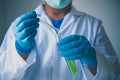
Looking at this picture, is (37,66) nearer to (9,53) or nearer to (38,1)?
(9,53)

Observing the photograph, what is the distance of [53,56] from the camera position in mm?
905

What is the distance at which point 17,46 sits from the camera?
0.81 metres

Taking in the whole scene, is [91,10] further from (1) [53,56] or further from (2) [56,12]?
(1) [53,56]

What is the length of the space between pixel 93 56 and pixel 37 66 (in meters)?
0.23

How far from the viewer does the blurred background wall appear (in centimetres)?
129

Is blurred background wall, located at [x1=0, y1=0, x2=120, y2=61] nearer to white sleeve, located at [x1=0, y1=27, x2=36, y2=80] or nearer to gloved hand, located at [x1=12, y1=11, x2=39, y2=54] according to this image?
white sleeve, located at [x1=0, y1=27, x2=36, y2=80]

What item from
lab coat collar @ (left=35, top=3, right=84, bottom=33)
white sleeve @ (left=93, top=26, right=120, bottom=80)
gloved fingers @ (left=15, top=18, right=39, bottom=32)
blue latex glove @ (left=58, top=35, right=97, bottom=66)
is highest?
gloved fingers @ (left=15, top=18, right=39, bottom=32)

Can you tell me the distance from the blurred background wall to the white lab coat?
33cm

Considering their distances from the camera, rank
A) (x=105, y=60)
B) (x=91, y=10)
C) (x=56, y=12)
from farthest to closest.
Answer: (x=91, y=10)
(x=56, y=12)
(x=105, y=60)

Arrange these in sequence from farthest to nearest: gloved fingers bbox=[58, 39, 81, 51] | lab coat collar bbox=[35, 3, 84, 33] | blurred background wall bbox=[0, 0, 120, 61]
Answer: blurred background wall bbox=[0, 0, 120, 61] < lab coat collar bbox=[35, 3, 84, 33] < gloved fingers bbox=[58, 39, 81, 51]

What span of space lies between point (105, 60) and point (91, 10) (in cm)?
52

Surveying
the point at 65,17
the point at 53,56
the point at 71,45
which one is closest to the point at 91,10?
the point at 65,17

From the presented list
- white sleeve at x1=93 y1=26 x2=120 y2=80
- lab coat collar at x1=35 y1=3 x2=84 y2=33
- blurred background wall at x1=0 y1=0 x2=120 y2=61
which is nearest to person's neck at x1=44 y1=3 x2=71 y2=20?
lab coat collar at x1=35 y1=3 x2=84 y2=33

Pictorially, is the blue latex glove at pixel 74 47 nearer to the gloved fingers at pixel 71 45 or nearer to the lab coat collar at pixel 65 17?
the gloved fingers at pixel 71 45
